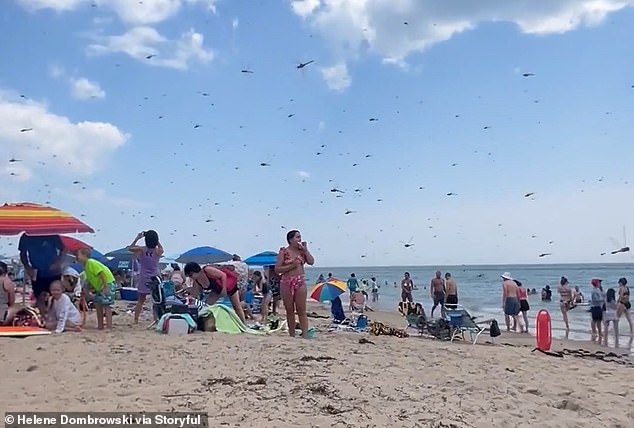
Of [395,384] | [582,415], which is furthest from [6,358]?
[582,415]

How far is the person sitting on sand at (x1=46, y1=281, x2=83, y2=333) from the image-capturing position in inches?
308

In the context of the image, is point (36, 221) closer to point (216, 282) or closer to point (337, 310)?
point (216, 282)

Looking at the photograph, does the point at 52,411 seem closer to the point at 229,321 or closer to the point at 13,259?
the point at 229,321

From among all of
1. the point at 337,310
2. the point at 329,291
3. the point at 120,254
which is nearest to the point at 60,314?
the point at 329,291

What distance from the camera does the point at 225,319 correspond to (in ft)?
27.5

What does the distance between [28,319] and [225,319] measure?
99.5 inches

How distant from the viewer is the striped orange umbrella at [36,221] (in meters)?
7.83

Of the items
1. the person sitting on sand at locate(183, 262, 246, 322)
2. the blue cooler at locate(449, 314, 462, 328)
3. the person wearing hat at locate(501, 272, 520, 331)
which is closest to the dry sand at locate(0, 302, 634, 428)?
the person sitting on sand at locate(183, 262, 246, 322)

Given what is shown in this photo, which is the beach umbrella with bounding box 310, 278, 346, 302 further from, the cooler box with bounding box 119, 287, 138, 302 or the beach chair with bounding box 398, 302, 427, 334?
the cooler box with bounding box 119, 287, 138, 302

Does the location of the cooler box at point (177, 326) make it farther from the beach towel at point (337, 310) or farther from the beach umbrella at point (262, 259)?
the beach umbrella at point (262, 259)

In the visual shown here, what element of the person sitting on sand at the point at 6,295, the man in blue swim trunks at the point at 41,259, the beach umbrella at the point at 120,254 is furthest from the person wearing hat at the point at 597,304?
the beach umbrella at the point at 120,254

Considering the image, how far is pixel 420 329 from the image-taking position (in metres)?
11.4

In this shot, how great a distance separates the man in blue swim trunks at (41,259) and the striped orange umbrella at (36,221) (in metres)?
0.51

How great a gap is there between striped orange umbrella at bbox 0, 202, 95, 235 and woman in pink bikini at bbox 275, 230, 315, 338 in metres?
2.86
